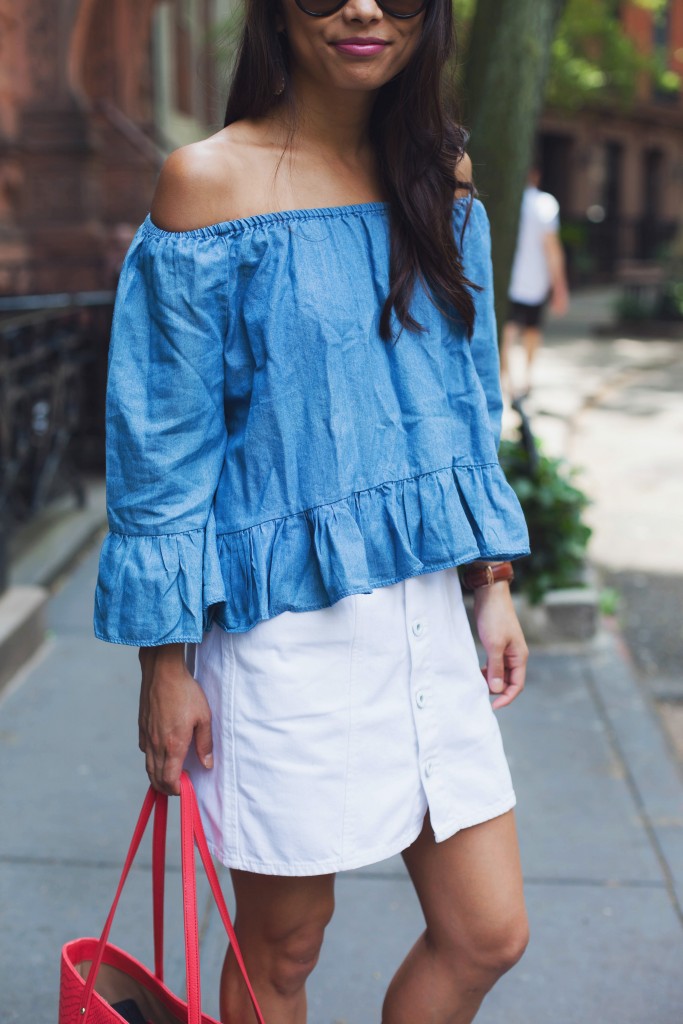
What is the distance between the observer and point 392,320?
169 centimetres

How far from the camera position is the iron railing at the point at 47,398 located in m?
5.68

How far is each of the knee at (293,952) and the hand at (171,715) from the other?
28 centimetres

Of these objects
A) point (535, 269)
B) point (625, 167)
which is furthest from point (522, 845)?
point (625, 167)

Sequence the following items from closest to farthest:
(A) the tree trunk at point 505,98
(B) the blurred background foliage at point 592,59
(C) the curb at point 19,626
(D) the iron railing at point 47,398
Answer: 1. (C) the curb at point 19,626
2. (A) the tree trunk at point 505,98
3. (D) the iron railing at point 47,398
4. (B) the blurred background foliage at point 592,59

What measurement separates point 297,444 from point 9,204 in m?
8.19

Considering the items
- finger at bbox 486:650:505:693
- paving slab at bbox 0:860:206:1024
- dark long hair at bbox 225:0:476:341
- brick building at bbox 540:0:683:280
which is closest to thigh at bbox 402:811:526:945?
finger at bbox 486:650:505:693

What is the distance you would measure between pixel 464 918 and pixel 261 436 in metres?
0.75

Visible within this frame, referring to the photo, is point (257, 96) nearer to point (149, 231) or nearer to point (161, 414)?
point (149, 231)

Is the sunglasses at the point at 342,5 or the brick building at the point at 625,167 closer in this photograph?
the sunglasses at the point at 342,5

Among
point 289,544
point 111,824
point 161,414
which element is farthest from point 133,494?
point 111,824

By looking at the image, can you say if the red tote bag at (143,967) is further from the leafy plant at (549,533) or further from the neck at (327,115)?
the leafy plant at (549,533)

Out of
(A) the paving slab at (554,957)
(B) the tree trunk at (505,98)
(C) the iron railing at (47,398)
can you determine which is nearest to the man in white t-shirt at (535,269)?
(C) the iron railing at (47,398)

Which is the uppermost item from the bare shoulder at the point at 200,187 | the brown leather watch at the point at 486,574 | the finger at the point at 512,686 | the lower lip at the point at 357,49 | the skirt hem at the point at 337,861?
the lower lip at the point at 357,49

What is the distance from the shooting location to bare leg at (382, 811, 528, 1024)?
173cm
